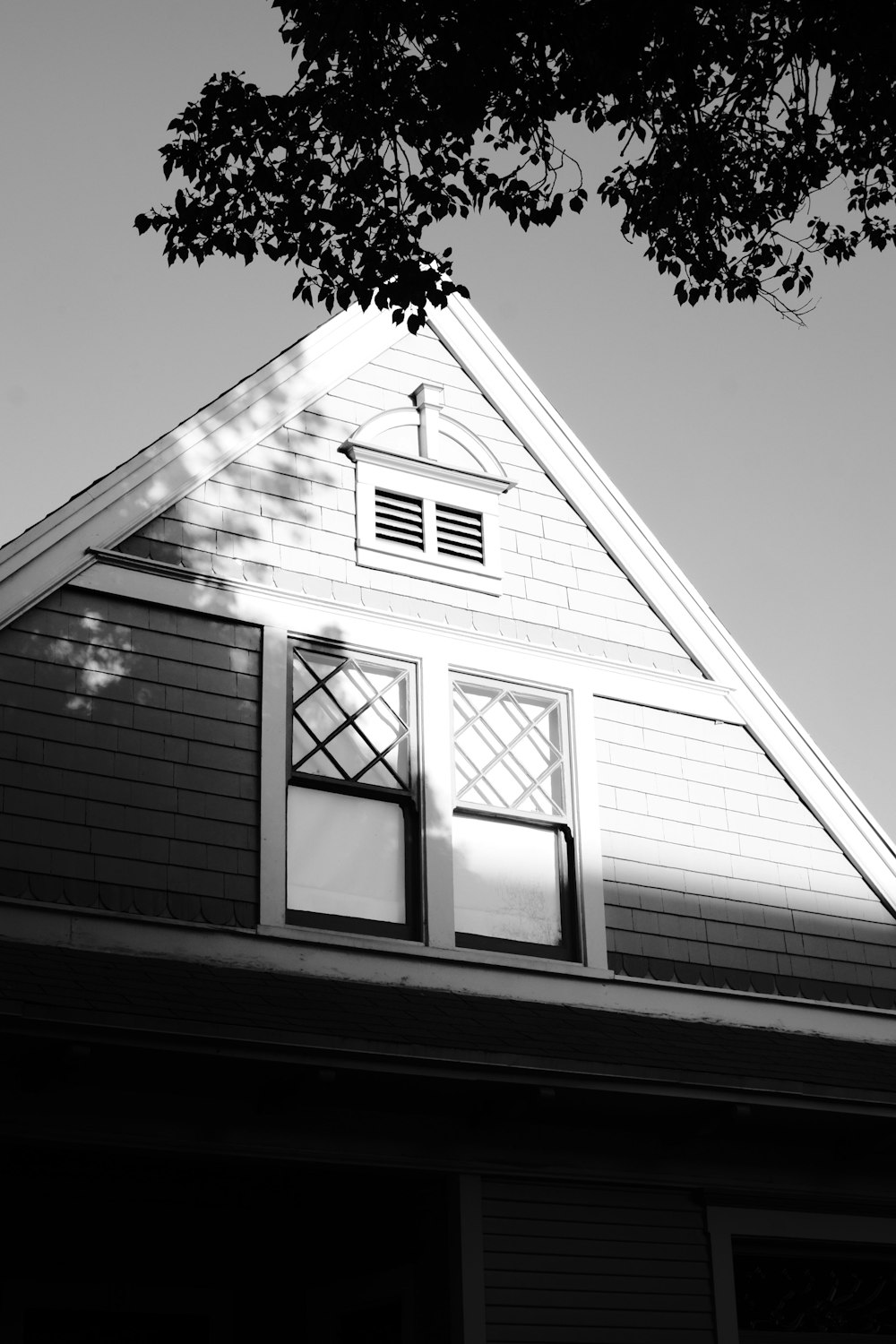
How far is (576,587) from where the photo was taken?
10930 mm

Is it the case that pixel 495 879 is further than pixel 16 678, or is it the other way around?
pixel 495 879

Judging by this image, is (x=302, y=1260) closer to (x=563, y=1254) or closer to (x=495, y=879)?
(x=563, y=1254)

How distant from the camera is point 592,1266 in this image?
26.6 ft

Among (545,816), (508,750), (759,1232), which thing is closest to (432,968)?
(545,816)

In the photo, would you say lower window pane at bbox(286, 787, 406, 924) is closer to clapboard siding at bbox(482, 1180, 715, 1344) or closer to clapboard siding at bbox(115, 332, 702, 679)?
clapboard siding at bbox(115, 332, 702, 679)

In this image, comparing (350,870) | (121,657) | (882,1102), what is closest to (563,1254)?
(882,1102)

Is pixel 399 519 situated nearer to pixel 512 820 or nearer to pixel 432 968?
pixel 512 820

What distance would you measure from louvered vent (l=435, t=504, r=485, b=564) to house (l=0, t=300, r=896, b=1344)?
34 mm

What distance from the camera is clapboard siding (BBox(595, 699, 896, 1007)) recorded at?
1003 cm

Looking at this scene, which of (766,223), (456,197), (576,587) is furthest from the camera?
(576,587)

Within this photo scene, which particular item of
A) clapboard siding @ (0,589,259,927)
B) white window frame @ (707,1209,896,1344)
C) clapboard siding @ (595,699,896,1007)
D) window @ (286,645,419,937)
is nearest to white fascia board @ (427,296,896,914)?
clapboard siding @ (595,699,896,1007)

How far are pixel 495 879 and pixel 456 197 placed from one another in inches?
157

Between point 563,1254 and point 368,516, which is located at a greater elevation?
point 368,516

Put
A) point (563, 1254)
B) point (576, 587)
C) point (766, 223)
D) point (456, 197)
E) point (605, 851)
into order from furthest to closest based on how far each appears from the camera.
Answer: point (576, 587), point (605, 851), point (766, 223), point (456, 197), point (563, 1254)
